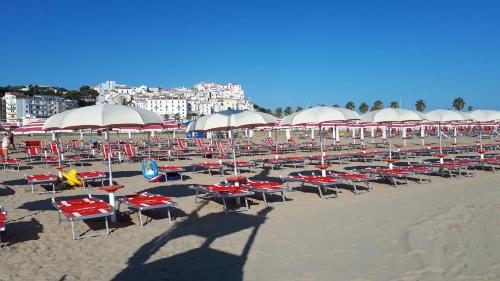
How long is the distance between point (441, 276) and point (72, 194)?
31.8 feet

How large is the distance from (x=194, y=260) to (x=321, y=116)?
21.0 feet

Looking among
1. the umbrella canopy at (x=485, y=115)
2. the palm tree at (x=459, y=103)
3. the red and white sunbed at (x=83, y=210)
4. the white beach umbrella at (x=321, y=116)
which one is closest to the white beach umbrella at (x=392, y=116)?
the white beach umbrella at (x=321, y=116)

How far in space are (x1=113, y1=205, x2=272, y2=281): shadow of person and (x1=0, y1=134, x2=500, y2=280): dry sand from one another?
0.01 metres

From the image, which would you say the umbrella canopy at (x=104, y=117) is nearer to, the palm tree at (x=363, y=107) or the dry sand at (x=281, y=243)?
the dry sand at (x=281, y=243)

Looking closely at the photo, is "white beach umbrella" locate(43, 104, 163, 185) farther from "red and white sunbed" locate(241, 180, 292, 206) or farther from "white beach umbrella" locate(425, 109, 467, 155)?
"white beach umbrella" locate(425, 109, 467, 155)

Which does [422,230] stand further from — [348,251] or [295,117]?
[295,117]

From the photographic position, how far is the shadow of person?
189 inches

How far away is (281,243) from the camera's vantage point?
19.9 ft

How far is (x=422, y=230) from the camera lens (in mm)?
6172

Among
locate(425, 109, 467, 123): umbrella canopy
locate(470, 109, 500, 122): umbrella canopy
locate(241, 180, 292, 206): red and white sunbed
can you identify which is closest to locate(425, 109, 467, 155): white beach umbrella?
locate(425, 109, 467, 123): umbrella canopy

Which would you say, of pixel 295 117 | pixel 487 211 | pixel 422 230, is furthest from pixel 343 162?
pixel 422 230

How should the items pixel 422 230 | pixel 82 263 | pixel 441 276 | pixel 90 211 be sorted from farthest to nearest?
pixel 90 211 < pixel 422 230 < pixel 82 263 < pixel 441 276

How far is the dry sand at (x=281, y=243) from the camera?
4.77 meters

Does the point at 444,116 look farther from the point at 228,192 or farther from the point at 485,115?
the point at 228,192
